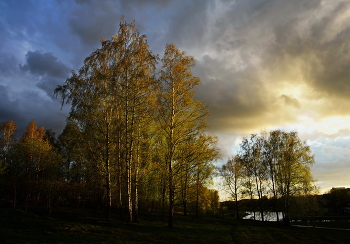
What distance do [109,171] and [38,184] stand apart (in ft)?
31.0

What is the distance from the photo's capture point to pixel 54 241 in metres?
10.8

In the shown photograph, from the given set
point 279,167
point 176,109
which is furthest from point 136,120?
point 279,167

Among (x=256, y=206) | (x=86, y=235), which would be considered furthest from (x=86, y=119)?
(x=256, y=206)

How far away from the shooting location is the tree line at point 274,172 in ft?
107

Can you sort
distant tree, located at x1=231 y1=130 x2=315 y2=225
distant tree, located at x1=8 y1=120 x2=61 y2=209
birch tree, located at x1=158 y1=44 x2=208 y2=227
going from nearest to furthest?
birch tree, located at x1=158 y1=44 x2=208 y2=227 → distant tree, located at x1=8 y1=120 x2=61 y2=209 → distant tree, located at x1=231 y1=130 x2=315 y2=225

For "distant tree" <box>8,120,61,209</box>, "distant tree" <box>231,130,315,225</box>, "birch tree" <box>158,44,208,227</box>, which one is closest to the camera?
"birch tree" <box>158,44,208,227</box>

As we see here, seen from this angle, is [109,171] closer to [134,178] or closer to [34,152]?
[134,178]

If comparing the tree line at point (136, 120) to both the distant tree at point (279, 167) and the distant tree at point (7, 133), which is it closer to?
the distant tree at point (279, 167)

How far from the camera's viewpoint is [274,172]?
1382 inches

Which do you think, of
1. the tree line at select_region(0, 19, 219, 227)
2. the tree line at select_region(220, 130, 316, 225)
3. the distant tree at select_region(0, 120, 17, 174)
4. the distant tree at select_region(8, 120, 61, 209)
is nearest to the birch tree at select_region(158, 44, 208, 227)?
the tree line at select_region(0, 19, 219, 227)

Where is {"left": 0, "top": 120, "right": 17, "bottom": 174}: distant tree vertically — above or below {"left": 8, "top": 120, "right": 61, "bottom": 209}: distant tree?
above

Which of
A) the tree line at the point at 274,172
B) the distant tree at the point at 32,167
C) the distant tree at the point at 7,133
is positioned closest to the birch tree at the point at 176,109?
the distant tree at the point at 32,167

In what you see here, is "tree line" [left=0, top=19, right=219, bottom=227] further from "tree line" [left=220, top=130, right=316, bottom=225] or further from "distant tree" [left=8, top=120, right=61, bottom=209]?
"tree line" [left=220, top=130, right=316, bottom=225]

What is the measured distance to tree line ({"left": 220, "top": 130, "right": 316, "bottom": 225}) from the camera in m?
32.6
